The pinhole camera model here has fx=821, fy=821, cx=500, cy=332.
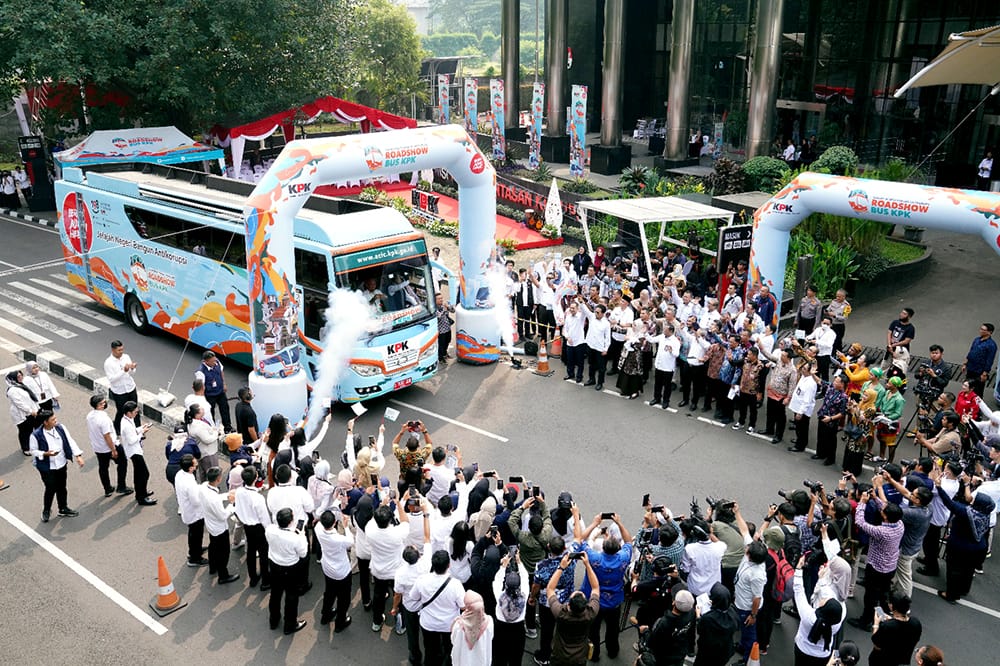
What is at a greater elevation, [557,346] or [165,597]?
[165,597]

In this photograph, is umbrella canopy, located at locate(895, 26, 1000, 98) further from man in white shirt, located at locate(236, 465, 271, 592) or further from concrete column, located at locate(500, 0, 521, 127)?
concrete column, located at locate(500, 0, 521, 127)

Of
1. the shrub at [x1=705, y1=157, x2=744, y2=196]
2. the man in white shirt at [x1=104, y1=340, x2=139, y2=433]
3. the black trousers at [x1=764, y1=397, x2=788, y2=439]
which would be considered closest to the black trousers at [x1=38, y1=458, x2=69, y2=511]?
the man in white shirt at [x1=104, y1=340, x2=139, y2=433]

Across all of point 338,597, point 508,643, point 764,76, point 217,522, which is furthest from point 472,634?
point 764,76

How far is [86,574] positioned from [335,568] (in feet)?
11.7

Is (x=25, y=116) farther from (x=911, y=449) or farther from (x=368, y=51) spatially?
(x=911, y=449)

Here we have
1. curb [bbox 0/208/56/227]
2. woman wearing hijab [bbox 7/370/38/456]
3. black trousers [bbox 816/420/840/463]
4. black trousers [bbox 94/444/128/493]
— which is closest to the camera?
black trousers [bbox 94/444/128/493]

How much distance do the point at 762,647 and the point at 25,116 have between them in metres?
30.2

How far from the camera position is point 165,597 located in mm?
9078

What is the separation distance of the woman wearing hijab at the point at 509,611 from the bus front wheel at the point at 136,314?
12431 mm

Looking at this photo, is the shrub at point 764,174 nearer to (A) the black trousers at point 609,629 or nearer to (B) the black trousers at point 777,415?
(B) the black trousers at point 777,415

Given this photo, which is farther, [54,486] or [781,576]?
[54,486]

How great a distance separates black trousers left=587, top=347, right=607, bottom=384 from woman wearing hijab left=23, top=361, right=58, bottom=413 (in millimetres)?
8893

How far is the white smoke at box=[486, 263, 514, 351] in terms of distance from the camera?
16.2 meters

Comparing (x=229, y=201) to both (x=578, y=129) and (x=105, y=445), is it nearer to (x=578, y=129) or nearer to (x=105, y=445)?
(x=105, y=445)
